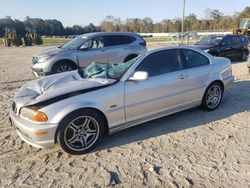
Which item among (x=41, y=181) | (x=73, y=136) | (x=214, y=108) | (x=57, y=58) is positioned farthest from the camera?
(x=57, y=58)

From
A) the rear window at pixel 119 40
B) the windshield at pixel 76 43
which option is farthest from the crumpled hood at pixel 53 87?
the rear window at pixel 119 40

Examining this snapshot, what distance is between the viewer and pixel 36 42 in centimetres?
3700

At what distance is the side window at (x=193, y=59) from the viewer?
16.5 feet

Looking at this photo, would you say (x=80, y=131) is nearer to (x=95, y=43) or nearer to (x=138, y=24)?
(x=95, y=43)

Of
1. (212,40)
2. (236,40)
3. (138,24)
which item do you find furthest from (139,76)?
(138,24)

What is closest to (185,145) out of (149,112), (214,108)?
(149,112)

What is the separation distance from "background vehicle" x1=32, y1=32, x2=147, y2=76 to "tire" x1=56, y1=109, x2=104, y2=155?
521 cm

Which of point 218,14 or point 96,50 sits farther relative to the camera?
point 218,14

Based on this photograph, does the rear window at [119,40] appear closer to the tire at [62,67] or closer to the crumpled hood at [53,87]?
the tire at [62,67]

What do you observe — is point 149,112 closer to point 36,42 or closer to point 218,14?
point 36,42

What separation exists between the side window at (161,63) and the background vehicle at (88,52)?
3899mm

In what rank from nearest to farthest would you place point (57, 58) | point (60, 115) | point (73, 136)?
point (60, 115), point (73, 136), point (57, 58)

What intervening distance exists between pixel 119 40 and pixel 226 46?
19.1ft

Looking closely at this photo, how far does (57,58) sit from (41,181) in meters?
5.97
